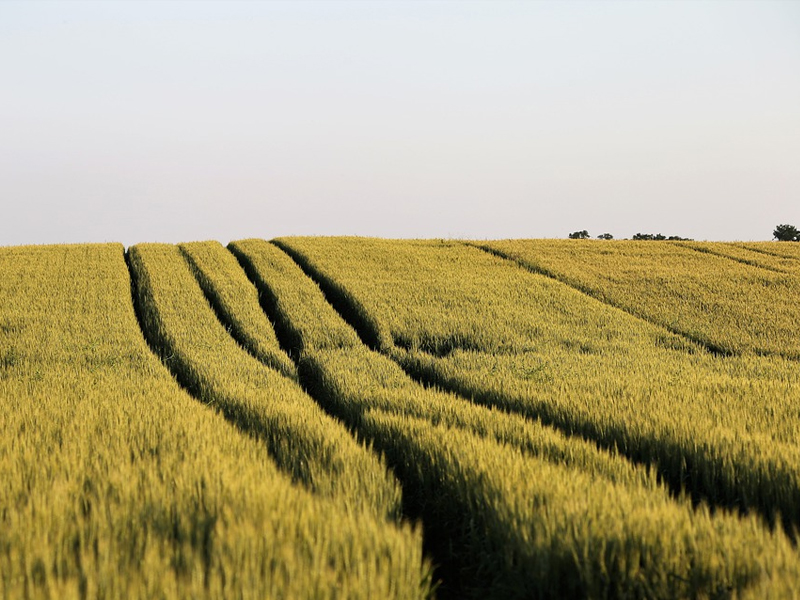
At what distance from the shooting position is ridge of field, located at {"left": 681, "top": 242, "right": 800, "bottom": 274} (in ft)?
90.5

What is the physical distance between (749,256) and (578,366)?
68.6 feet

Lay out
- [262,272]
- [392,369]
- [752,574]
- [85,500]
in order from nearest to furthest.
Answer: [752,574] → [85,500] → [392,369] → [262,272]

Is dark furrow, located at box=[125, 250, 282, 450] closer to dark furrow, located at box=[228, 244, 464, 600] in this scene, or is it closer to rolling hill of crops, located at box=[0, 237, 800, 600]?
rolling hill of crops, located at box=[0, 237, 800, 600]

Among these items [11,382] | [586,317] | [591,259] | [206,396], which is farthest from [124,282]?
[591,259]

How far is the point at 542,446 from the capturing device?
689cm

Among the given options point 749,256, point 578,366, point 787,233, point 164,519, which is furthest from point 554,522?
point 787,233

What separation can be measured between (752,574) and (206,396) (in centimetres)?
920

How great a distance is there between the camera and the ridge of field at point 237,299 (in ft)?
48.9

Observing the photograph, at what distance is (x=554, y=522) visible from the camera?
4199 millimetres

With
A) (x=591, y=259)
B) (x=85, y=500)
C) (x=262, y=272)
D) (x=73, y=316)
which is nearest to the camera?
(x=85, y=500)

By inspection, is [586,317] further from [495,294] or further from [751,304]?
[751,304]

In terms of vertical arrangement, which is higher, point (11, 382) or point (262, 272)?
point (262, 272)

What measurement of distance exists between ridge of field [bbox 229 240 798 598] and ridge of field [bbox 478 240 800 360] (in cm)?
1144

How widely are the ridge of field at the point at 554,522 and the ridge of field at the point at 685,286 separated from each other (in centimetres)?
1144
